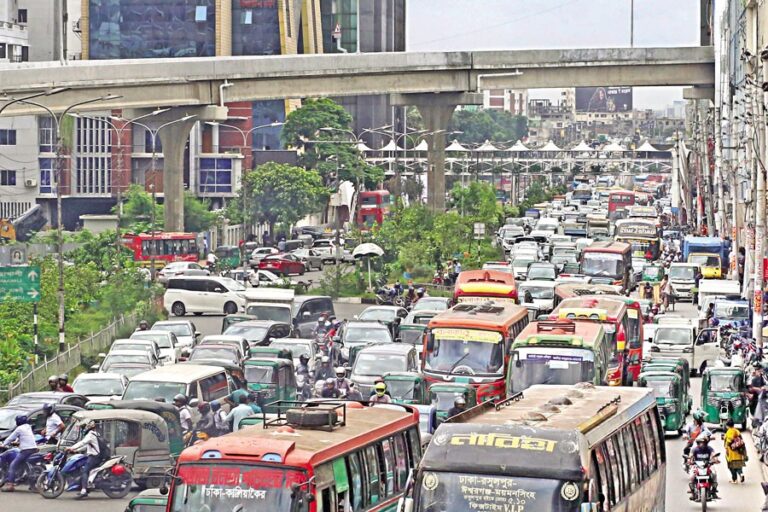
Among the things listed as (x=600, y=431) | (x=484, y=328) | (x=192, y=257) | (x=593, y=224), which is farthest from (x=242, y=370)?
(x=593, y=224)

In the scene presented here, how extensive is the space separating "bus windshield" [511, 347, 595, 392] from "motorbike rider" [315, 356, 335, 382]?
8.37m

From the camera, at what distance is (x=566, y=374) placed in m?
28.1

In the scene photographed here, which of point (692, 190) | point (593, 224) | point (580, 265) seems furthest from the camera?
point (692, 190)

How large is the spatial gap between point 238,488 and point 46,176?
301 feet

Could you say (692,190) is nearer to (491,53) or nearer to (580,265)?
(491,53)

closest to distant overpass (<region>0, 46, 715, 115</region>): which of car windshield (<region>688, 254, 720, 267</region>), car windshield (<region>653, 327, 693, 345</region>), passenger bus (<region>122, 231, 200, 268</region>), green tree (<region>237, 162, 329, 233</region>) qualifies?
passenger bus (<region>122, 231, 200, 268</region>)

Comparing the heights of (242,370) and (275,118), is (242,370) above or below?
below

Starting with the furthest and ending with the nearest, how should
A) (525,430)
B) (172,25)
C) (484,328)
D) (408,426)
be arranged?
(172,25)
(484,328)
(408,426)
(525,430)

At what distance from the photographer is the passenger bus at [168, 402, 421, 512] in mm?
15219

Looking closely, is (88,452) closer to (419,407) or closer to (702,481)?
(419,407)

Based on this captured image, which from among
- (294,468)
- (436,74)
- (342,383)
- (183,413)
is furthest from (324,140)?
(294,468)

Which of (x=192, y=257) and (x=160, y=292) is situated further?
(x=192, y=257)

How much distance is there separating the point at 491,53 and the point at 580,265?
29910 mm

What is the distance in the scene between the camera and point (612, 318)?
3488cm
